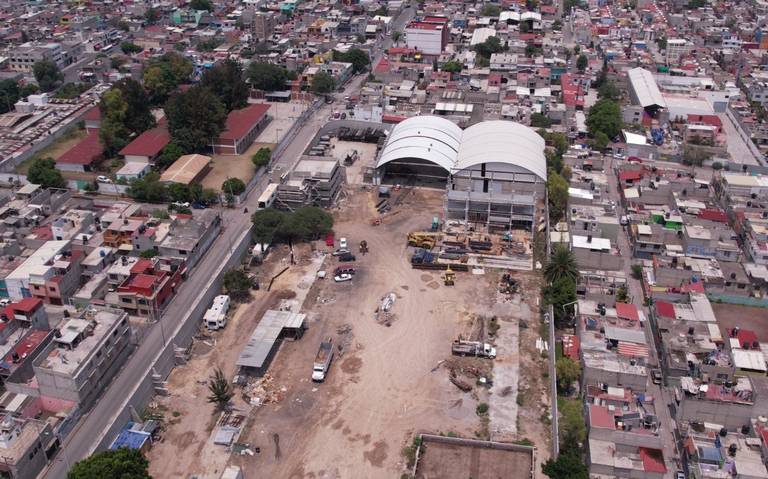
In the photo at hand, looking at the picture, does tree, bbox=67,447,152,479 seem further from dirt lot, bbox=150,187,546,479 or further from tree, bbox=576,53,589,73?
tree, bbox=576,53,589,73

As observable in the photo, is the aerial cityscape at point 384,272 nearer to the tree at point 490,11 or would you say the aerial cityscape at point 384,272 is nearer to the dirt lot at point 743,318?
the dirt lot at point 743,318

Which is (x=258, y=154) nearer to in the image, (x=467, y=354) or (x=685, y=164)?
(x=467, y=354)

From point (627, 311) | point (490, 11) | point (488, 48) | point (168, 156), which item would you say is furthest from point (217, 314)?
point (490, 11)

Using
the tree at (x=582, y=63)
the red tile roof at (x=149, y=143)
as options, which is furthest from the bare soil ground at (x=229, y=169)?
the tree at (x=582, y=63)

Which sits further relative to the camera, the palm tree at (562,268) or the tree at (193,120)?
the tree at (193,120)

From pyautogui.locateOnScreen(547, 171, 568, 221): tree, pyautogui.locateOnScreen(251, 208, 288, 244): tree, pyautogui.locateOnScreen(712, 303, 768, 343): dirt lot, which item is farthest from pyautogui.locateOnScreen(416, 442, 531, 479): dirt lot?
pyautogui.locateOnScreen(547, 171, 568, 221): tree

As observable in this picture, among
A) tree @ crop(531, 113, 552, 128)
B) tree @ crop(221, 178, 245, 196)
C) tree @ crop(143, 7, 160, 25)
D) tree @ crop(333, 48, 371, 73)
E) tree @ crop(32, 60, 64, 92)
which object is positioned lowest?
tree @ crop(221, 178, 245, 196)

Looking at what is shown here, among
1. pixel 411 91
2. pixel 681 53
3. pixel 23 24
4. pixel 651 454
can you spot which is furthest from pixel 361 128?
pixel 23 24

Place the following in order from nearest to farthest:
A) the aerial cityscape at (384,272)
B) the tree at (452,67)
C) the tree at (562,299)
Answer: the aerial cityscape at (384,272) → the tree at (562,299) → the tree at (452,67)
